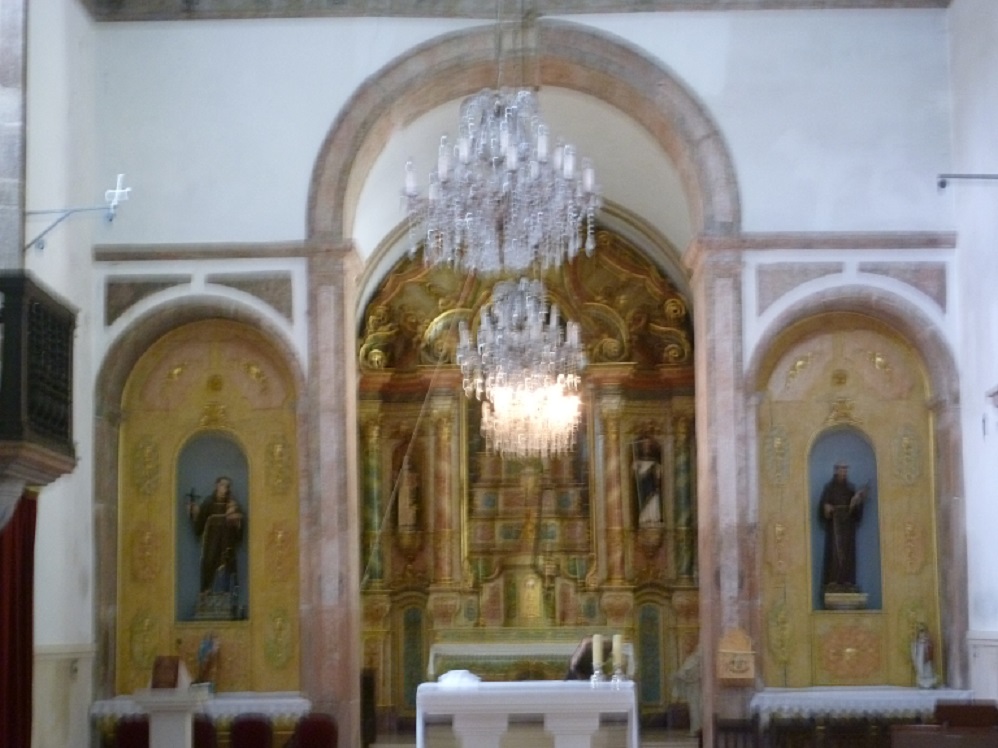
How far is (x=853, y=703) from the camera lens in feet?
53.5

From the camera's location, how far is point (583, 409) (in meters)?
22.5

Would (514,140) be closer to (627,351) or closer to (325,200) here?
(325,200)

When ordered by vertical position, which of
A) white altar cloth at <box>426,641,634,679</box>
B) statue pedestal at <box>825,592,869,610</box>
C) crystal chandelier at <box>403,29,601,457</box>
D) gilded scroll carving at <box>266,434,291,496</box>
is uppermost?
crystal chandelier at <box>403,29,601,457</box>

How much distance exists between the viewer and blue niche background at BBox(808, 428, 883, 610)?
669 inches

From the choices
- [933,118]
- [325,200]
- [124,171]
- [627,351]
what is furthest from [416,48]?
[627,351]

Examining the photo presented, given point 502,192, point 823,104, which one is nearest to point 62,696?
point 502,192

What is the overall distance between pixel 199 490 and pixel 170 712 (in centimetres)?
303

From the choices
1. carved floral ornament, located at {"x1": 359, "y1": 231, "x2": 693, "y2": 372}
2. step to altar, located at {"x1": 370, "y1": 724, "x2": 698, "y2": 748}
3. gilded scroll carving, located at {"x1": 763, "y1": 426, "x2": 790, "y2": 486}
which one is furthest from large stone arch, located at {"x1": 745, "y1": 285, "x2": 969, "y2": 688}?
carved floral ornament, located at {"x1": 359, "y1": 231, "x2": 693, "y2": 372}

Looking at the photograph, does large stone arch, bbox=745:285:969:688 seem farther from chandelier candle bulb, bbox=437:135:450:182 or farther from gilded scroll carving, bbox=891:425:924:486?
chandelier candle bulb, bbox=437:135:450:182

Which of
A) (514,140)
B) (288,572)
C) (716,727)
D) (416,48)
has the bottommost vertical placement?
(716,727)

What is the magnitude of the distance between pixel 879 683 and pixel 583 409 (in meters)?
6.70

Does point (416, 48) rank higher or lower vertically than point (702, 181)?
higher

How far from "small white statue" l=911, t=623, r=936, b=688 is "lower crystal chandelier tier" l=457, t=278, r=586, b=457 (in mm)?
4850

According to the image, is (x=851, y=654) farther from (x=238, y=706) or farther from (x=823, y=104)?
(x=238, y=706)
